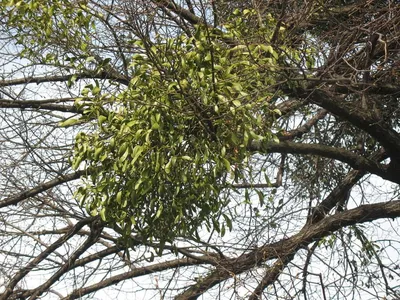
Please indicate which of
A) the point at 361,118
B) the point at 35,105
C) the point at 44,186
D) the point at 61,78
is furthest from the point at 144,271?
the point at 361,118

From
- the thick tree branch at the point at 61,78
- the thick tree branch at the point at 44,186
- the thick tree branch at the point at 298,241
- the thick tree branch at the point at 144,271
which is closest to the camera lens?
the thick tree branch at the point at 61,78

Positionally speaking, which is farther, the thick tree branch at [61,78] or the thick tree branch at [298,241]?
the thick tree branch at [298,241]

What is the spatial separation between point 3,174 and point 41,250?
673mm

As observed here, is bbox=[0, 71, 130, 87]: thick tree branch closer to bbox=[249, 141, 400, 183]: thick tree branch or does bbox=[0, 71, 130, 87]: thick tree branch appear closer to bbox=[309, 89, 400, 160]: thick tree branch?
bbox=[249, 141, 400, 183]: thick tree branch

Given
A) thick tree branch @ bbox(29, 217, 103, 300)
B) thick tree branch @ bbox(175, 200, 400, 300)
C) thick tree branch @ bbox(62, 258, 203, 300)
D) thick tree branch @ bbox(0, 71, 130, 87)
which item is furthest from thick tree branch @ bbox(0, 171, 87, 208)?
thick tree branch @ bbox(175, 200, 400, 300)

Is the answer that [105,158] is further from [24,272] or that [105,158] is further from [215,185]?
[24,272]

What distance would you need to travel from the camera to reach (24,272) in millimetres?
5762

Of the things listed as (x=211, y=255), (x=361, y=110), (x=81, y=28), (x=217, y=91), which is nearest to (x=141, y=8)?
(x=81, y=28)

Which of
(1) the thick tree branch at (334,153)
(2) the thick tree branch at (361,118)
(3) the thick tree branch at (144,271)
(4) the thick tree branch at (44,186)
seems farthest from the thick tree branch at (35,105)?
(2) the thick tree branch at (361,118)

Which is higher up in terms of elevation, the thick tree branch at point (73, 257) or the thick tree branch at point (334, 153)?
the thick tree branch at point (334, 153)

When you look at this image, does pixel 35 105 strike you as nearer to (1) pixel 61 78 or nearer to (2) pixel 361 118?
(1) pixel 61 78

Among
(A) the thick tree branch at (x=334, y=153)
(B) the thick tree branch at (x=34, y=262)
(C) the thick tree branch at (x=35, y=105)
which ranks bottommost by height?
(B) the thick tree branch at (x=34, y=262)

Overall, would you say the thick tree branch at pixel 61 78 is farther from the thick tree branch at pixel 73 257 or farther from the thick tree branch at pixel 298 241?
the thick tree branch at pixel 298 241

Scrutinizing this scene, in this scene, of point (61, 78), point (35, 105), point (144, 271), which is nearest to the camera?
point (61, 78)
